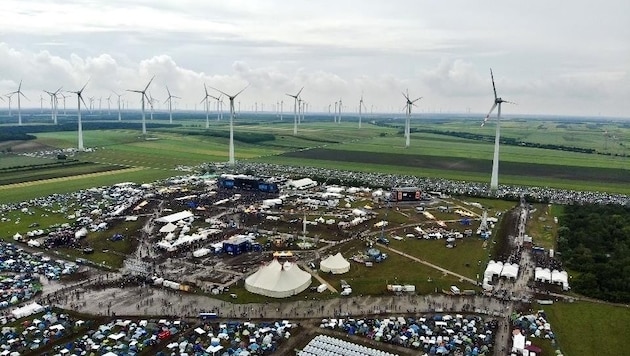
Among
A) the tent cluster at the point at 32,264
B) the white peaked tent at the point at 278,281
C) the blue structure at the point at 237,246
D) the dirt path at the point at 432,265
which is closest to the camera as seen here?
the white peaked tent at the point at 278,281

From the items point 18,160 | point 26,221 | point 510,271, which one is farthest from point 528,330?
point 18,160

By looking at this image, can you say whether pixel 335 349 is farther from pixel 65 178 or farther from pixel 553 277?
pixel 65 178

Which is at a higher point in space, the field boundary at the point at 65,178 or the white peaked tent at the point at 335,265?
the field boundary at the point at 65,178

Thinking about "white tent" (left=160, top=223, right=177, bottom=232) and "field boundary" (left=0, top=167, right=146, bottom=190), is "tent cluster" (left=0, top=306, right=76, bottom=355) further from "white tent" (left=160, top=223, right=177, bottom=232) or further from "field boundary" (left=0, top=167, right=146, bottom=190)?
"field boundary" (left=0, top=167, right=146, bottom=190)

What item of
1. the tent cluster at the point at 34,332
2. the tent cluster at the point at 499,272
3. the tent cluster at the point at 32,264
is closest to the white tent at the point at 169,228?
the tent cluster at the point at 32,264

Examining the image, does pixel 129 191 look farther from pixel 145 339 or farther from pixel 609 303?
pixel 609 303

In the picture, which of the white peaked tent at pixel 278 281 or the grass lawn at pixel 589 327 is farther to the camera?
the white peaked tent at pixel 278 281

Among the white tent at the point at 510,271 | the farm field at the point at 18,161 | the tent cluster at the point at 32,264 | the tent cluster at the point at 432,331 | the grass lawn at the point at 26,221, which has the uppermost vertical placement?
the farm field at the point at 18,161

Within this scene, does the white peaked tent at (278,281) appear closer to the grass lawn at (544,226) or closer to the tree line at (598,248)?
the tree line at (598,248)
